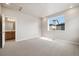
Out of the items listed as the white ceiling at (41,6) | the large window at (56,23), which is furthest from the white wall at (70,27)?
the white ceiling at (41,6)

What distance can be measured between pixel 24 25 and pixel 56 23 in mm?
2995

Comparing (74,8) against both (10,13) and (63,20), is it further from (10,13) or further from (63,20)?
(10,13)

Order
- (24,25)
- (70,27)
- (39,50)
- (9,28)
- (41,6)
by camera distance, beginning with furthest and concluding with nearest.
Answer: (9,28) < (24,25) < (70,27) < (41,6) < (39,50)

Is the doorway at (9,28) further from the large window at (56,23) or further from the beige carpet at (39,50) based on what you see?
the large window at (56,23)

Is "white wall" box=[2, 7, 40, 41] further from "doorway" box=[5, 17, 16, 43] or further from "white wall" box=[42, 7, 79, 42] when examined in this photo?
"white wall" box=[42, 7, 79, 42]

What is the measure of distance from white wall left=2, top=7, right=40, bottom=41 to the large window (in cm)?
165

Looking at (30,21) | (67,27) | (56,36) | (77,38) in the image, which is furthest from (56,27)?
(30,21)

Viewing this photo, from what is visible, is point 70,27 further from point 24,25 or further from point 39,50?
point 24,25

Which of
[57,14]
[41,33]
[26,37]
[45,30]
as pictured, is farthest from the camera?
[41,33]

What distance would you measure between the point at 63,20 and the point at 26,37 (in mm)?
3717

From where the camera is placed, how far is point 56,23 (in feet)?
21.9

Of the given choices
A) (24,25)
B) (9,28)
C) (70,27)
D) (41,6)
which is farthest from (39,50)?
(9,28)

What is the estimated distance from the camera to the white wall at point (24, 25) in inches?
235

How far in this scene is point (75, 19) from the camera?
4.98 metres
